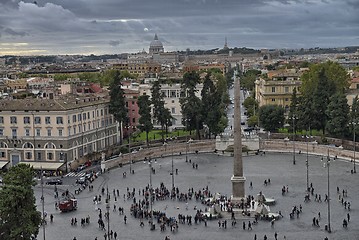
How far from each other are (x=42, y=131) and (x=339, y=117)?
34700 mm

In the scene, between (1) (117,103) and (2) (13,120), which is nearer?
(2) (13,120)

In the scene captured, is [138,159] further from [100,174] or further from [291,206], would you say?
[291,206]

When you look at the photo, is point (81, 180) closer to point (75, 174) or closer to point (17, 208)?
point (75, 174)

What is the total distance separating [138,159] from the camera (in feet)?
239

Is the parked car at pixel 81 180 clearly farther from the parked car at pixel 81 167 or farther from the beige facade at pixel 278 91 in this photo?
the beige facade at pixel 278 91

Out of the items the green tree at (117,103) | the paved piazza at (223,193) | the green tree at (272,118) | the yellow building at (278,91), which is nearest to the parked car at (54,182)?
the paved piazza at (223,193)

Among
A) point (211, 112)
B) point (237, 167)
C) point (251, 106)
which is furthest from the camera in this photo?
point (251, 106)

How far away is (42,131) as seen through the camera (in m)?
68.8

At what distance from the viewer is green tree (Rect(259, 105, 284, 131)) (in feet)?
278

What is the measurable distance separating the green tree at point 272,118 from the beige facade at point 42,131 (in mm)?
26383

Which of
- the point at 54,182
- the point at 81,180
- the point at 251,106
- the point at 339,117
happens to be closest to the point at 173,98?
the point at 251,106

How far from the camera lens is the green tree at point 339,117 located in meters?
73.4

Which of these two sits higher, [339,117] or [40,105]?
[40,105]

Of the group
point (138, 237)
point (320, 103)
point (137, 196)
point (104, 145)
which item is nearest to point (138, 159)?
point (104, 145)
